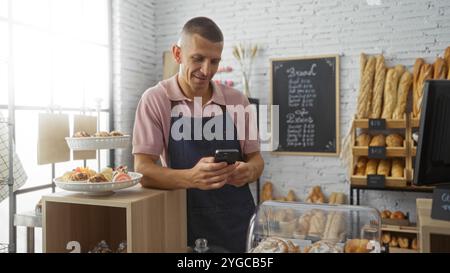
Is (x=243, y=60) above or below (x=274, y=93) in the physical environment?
above

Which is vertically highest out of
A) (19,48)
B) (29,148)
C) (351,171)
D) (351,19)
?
(351,19)

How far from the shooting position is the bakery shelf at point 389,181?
11.1ft

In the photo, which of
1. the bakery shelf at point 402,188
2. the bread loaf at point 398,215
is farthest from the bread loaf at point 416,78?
the bread loaf at point 398,215

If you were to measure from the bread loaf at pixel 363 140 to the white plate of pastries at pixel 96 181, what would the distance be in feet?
9.27

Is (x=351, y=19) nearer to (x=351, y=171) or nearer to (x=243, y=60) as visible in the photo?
(x=243, y=60)

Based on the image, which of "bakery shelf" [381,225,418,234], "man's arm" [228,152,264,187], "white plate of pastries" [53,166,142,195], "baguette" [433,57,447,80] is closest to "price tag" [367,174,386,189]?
"bakery shelf" [381,225,418,234]

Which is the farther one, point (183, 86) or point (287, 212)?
point (183, 86)

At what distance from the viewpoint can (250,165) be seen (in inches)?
61.5

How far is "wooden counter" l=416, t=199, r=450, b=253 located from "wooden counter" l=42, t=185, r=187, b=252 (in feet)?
2.57

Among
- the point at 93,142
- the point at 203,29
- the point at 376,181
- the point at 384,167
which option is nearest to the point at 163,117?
the point at 203,29

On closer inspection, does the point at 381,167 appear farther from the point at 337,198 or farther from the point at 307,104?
the point at 307,104

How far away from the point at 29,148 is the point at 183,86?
2135 mm

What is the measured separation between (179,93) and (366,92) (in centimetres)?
257

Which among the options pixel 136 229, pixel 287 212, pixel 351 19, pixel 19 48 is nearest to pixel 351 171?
pixel 351 19
